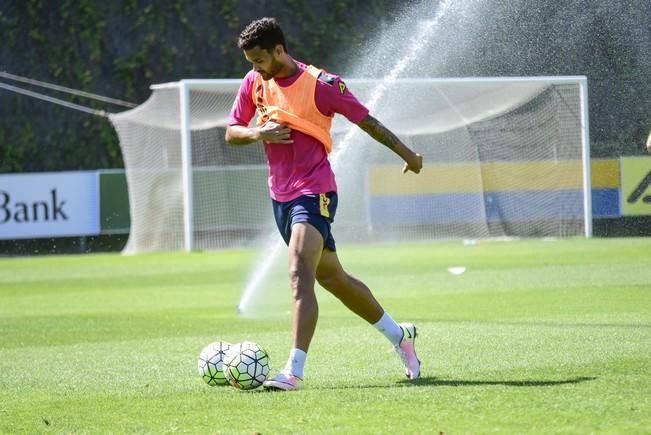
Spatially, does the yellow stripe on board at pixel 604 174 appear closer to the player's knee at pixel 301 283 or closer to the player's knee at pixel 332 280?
the player's knee at pixel 332 280

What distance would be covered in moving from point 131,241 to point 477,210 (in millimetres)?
6921

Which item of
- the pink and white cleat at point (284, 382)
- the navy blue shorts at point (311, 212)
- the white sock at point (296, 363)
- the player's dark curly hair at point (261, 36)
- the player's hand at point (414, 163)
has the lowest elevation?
the pink and white cleat at point (284, 382)

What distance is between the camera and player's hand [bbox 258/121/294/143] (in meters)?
6.92

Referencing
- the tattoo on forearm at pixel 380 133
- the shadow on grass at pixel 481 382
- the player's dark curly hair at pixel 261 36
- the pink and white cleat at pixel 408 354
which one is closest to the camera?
the shadow on grass at pixel 481 382

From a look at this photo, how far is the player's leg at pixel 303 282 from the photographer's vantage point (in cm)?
Result: 677

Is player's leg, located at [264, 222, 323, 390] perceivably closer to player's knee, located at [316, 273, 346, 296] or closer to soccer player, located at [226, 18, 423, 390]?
soccer player, located at [226, 18, 423, 390]

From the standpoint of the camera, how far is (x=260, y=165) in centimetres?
2434

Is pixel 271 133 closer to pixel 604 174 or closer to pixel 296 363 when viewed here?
pixel 296 363

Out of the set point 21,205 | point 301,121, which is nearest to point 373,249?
point 21,205

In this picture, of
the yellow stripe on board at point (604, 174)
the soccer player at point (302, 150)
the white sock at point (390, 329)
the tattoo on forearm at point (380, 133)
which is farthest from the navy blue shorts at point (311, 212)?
the yellow stripe on board at point (604, 174)

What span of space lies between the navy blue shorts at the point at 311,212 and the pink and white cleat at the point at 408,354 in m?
0.76

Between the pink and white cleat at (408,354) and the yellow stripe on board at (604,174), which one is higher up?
the yellow stripe on board at (604,174)

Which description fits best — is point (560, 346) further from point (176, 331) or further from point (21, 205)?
point (21, 205)

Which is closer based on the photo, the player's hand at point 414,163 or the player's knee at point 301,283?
the player's knee at point 301,283
